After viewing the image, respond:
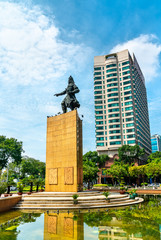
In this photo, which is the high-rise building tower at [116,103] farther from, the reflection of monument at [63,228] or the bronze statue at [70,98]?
the reflection of monument at [63,228]

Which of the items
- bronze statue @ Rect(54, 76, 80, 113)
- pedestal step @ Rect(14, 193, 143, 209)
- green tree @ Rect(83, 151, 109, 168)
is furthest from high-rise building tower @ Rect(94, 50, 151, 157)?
pedestal step @ Rect(14, 193, 143, 209)

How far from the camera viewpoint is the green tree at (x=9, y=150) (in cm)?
5257

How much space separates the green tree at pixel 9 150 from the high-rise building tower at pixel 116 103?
28.9 meters

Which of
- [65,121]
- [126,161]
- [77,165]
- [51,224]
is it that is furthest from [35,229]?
[126,161]

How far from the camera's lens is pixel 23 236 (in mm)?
8797

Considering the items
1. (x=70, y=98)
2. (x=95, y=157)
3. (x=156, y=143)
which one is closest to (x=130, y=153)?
(x=95, y=157)

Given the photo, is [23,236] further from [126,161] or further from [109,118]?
[109,118]

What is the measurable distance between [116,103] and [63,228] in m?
66.4

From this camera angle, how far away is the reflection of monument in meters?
8.69

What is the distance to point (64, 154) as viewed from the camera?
22828mm

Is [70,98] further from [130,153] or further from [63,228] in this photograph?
[130,153]

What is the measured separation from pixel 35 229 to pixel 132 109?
65.9m

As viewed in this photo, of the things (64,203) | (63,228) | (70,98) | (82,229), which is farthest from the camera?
(70,98)

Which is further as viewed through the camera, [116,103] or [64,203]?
[116,103]
